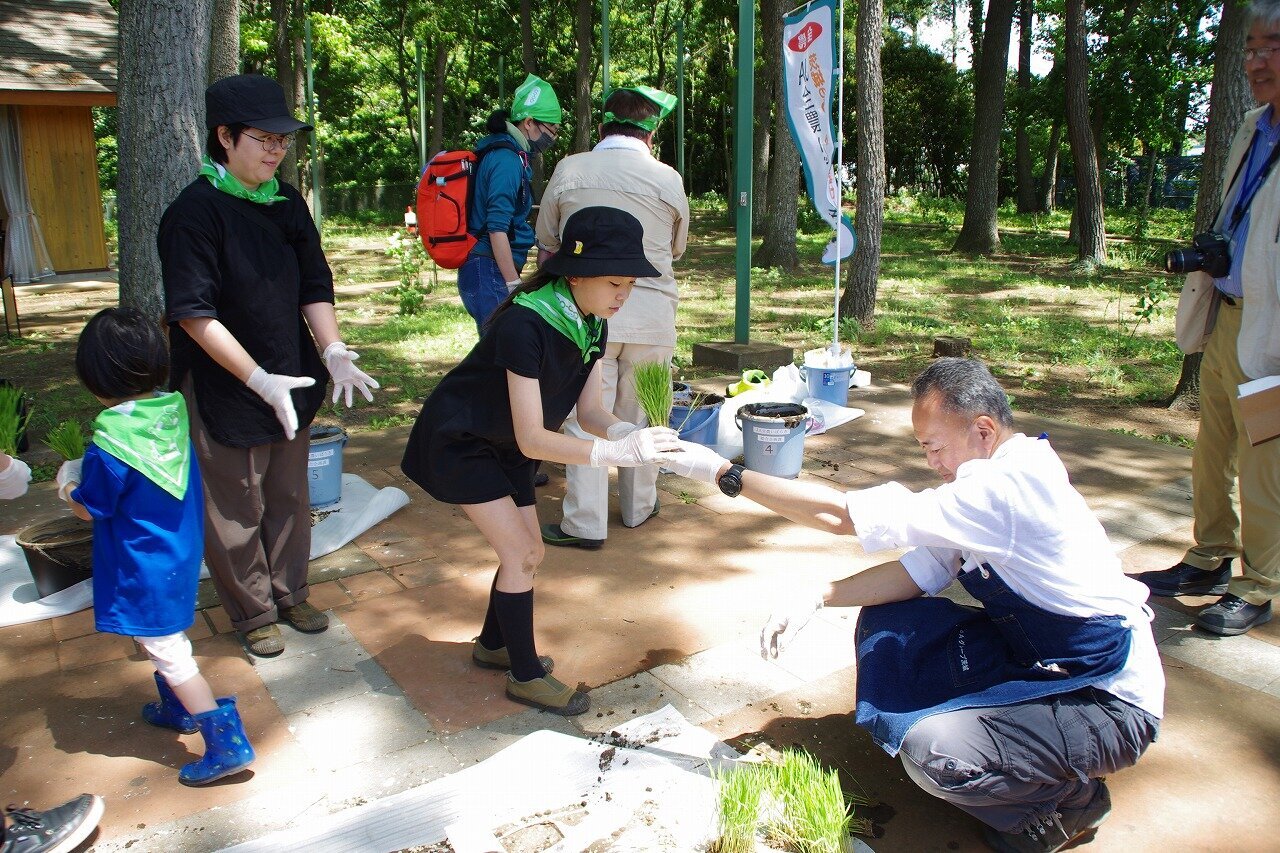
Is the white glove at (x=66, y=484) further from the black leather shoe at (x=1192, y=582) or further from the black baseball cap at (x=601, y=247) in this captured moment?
the black leather shoe at (x=1192, y=582)

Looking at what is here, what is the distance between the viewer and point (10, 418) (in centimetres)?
407

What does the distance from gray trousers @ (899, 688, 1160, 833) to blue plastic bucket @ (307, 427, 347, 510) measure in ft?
11.1

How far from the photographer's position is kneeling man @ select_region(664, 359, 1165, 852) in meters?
2.36

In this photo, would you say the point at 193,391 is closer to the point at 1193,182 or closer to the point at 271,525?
the point at 271,525

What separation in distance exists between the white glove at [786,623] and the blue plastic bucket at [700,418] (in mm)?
2794

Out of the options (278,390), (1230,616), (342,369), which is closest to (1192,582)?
(1230,616)

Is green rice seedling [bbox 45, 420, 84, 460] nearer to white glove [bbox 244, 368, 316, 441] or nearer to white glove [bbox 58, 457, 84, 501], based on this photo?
white glove [bbox 244, 368, 316, 441]

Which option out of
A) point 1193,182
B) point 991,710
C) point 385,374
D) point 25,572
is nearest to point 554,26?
point 1193,182

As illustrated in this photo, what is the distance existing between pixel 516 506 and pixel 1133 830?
2.01 metres

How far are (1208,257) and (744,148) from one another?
4135 millimetres

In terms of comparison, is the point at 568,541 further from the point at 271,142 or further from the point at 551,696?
the point at 271,142

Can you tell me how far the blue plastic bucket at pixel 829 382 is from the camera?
6.65 metres

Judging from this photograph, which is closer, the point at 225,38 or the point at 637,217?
the point at 637,217

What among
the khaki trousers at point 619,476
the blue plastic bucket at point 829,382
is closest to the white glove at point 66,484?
the khaki trousers at point 619,476
